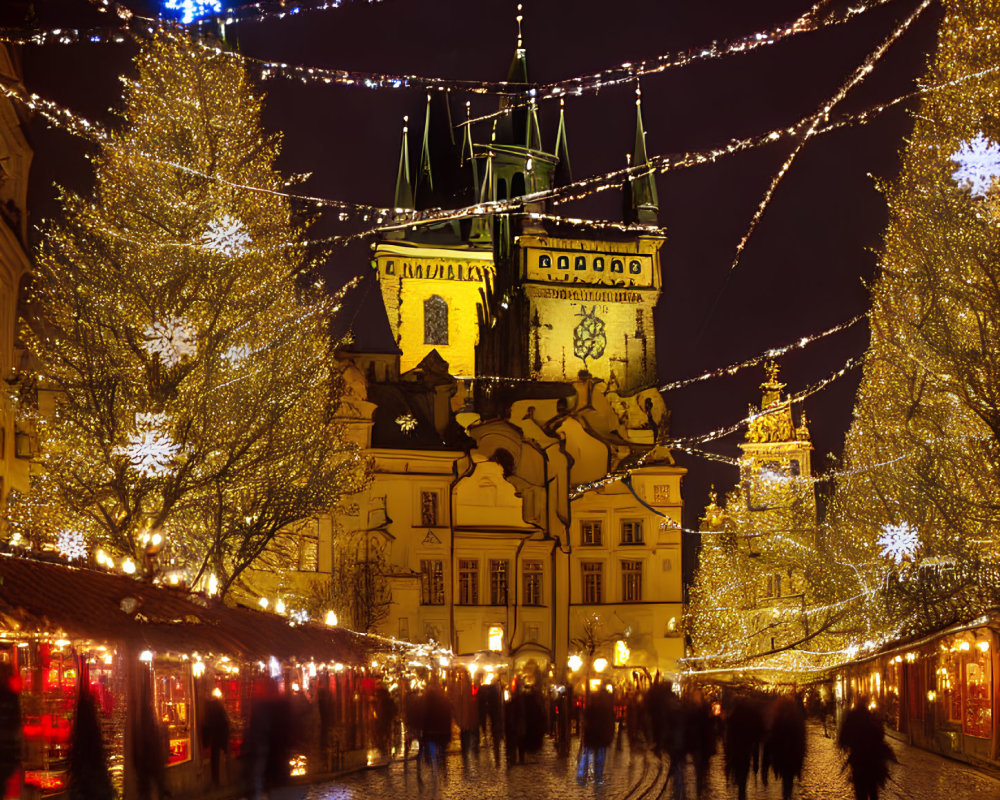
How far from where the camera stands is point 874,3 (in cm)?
1228

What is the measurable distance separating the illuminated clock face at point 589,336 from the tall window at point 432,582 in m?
26.2

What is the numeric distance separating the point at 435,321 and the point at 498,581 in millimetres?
22590

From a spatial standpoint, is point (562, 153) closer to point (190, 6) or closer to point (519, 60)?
point (519, 60)

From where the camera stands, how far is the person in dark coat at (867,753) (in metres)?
13.2

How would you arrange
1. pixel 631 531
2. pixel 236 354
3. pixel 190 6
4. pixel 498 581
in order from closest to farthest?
pixel 236 354 → pixel 190 6 → pixel 498 581 → pixel 631 531

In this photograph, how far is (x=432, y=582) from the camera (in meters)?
45.6

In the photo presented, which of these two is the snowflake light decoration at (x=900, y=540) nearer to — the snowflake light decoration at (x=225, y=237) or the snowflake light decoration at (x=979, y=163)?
the snowflake light decoration at (x=979, y=163)

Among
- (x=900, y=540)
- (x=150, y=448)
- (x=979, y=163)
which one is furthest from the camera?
(x=900, y=540)

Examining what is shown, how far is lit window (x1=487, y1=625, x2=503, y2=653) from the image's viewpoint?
4662cm

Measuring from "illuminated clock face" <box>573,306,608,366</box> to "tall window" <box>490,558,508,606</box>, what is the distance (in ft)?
79.5

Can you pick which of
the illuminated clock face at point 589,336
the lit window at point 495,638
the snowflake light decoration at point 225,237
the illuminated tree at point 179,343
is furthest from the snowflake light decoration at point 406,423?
the snowflake light decoration at point 225,237

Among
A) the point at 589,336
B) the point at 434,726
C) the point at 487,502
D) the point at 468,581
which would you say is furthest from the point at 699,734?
the point at 589,336

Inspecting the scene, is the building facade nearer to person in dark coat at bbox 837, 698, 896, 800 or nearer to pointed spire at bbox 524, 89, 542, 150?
pointed spire at bbox 524, 89, 542, 150

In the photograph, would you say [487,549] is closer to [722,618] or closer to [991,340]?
[722,618]
